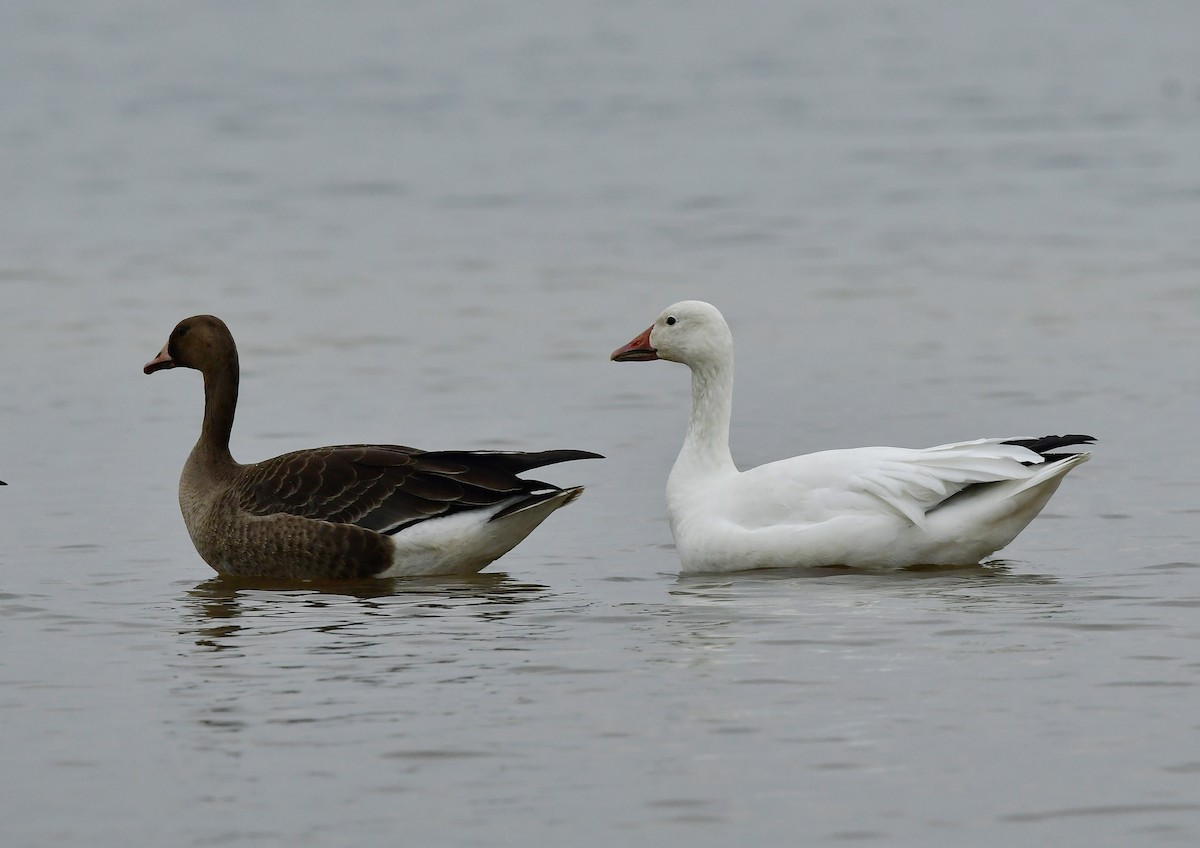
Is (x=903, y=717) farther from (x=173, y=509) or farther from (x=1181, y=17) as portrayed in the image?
(x=1181, y=17)

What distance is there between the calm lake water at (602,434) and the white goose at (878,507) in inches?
7.0

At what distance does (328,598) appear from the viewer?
9.71 m

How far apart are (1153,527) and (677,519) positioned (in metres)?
2.57

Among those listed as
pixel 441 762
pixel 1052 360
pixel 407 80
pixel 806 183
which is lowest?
pixel 441 762

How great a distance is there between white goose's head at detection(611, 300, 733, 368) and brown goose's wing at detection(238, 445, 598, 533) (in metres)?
1.03

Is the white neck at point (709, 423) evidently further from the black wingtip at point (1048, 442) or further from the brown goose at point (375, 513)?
the black wingtip at point (1048, 442)

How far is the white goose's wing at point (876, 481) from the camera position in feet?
31.6

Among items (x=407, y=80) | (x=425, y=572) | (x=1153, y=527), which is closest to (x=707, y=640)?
(x=425, y=572)

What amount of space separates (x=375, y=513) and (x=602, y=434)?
326 cm

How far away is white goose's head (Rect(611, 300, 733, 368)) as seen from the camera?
35.2 feet

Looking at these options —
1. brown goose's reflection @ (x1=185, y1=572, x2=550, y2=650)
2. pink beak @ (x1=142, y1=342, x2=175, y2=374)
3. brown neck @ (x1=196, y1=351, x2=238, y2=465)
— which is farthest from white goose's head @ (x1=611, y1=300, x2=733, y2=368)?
pink beak @ (x1=142, y1=342, x2=175, y2=374)

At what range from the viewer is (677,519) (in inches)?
399

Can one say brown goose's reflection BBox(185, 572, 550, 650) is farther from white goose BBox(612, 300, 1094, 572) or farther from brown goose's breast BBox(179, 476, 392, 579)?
white goose BBox(612, 300, 1094, 572)

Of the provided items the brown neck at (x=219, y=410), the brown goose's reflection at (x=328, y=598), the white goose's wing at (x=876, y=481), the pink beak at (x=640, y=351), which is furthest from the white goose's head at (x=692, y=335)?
the brown neck at (x=219, y=410)
